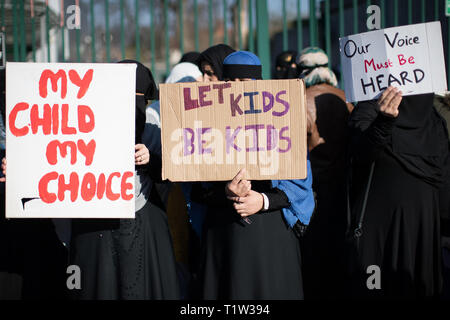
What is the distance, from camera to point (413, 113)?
3498mm

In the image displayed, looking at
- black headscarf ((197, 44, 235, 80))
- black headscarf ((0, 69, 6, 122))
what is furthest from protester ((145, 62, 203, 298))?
black headscarf ((0, 69, 6, 122))

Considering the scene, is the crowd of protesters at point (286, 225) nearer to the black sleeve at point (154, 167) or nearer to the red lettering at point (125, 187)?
the black sleeve at point (154, 167)

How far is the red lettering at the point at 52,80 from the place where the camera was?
2.93 m

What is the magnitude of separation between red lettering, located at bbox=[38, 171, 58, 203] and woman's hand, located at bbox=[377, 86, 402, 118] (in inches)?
68.7

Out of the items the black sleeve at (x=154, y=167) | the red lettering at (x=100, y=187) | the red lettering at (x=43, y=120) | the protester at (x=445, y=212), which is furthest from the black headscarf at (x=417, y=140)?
the red lettering at (x=43, y=120)

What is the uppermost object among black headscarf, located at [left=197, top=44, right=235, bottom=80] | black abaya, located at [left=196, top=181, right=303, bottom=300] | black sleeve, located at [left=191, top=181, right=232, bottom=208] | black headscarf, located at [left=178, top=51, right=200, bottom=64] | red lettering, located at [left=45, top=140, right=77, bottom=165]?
black headscarf, located at [left=178, top=51, right=200, bottom=64]

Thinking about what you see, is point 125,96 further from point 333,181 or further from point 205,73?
point 333,181

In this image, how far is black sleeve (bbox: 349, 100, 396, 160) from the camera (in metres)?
3.29

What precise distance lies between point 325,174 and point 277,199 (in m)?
1.18

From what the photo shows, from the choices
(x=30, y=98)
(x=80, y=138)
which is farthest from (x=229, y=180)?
(x=30, y=98)

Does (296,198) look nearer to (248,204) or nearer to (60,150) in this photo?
(248,204)

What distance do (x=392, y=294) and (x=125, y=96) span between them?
197 cm

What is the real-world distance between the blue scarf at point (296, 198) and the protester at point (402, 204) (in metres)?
0.54

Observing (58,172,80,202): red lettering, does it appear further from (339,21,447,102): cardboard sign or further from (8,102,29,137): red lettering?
(339,21,447,102): cardboard sign
